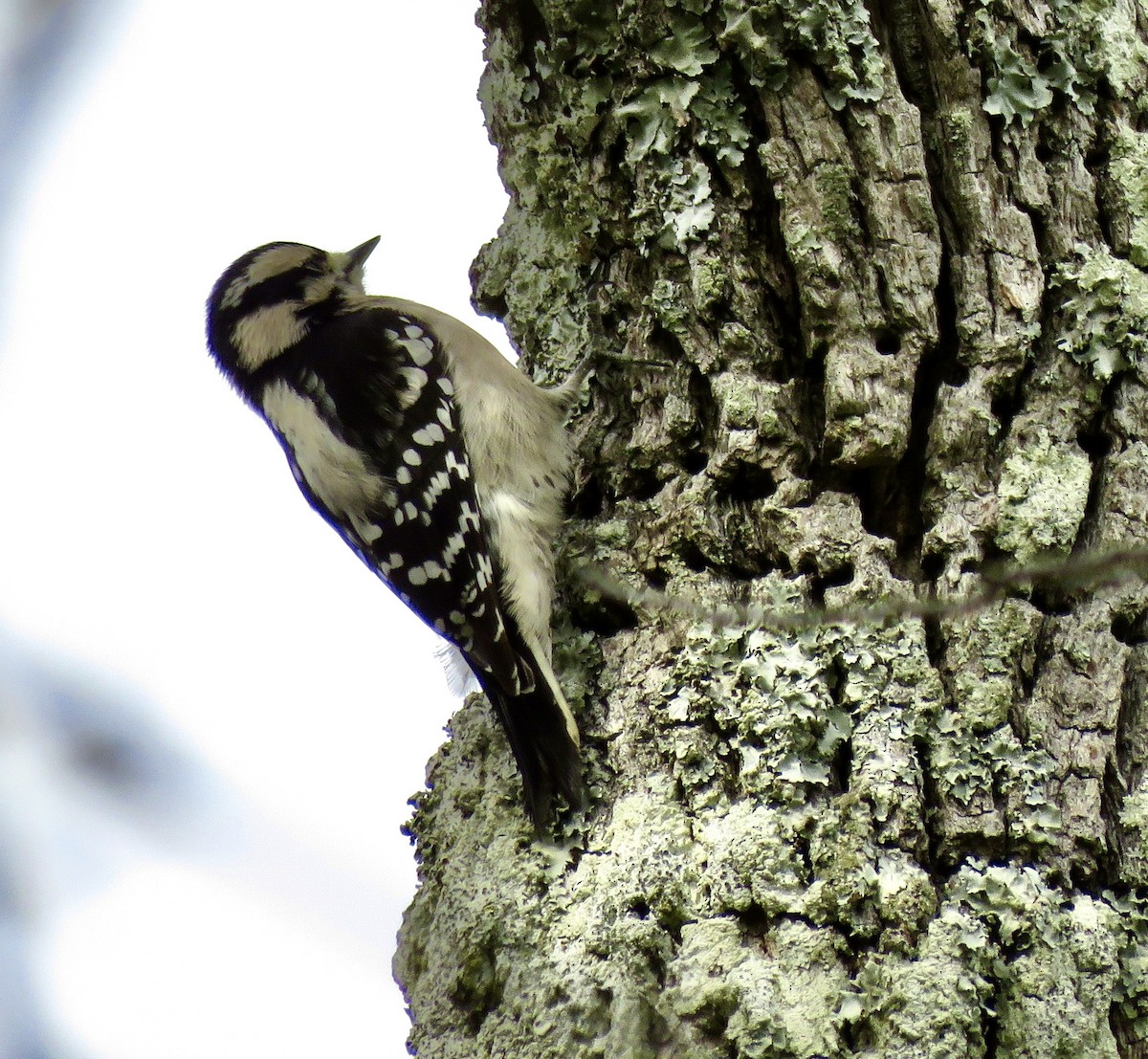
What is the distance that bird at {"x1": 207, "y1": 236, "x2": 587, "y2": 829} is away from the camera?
2.64 metres

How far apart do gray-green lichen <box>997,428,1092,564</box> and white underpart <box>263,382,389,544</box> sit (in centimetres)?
148

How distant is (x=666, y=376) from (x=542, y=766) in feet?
2.55

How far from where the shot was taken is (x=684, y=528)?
2412mm

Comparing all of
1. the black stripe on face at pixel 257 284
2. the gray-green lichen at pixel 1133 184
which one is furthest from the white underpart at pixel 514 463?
the gray-green lichen at pixel 1133 184

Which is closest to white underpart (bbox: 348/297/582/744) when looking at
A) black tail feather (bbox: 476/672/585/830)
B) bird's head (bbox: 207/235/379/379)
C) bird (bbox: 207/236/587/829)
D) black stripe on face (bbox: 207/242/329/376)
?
bird (bbox: 207/236/587/829)

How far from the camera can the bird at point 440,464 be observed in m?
2.64

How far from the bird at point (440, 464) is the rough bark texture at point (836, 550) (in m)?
0.10

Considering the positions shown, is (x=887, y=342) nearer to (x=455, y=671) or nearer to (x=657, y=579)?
(x=657, y=579)

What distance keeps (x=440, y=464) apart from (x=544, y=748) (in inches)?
38.8

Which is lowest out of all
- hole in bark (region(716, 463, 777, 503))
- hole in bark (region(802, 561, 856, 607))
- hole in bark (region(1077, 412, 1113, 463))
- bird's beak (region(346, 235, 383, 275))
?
hole in bark (region(1077, 412, 1113, 463))

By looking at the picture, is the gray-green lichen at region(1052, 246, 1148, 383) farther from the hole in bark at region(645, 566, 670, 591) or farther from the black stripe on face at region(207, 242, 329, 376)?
the black stripe on face at region(207, 242, 329, 376)

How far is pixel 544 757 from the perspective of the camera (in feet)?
7.60

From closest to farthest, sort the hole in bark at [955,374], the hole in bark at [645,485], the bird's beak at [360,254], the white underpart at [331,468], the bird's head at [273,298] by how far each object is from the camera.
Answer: the hole in bark at [955,374] → the hole in bark at [645,485] → the white underpart at [331,468] → the bird's head at [273,298] → the bird's beak at [360,254]

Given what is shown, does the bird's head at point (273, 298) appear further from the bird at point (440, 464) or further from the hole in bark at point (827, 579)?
the hole in bark at point (827, 579)
